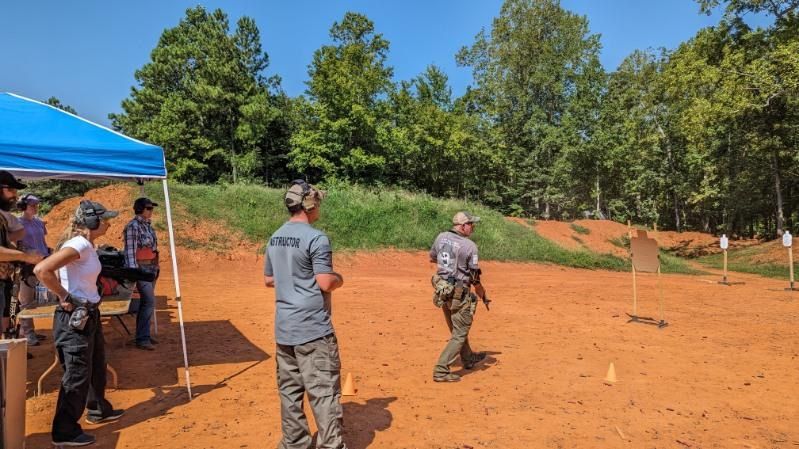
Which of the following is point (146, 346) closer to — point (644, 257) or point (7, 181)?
point (7, 181)

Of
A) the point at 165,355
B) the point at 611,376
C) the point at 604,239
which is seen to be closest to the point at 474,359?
the point at 611,376

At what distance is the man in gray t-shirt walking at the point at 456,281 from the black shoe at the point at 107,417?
326 centimetres

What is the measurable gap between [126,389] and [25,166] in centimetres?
250

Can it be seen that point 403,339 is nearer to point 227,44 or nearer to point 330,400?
point 330,400

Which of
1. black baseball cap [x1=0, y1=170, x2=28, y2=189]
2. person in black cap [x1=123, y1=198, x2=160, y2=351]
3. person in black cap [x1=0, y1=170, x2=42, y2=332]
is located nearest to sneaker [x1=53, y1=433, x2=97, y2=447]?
person in black cap [x1=0, y1=170, x2=42, y2=332]

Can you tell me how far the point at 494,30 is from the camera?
42.9m

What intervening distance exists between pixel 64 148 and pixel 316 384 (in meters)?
3.53

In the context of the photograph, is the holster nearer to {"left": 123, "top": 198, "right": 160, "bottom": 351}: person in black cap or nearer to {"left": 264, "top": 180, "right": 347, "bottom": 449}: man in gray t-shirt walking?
{"left": 264, "top": 180, "right": 347, "bottom": 449}: man in gray t-shirt walking

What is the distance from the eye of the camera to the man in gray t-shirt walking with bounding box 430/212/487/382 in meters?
5.52

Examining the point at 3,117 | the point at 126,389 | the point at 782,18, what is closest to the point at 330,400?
the point at 126,389

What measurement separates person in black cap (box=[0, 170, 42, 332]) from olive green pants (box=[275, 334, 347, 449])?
2313mm

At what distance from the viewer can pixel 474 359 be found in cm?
634

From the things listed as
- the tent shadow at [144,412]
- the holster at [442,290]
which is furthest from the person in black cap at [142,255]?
the holster at [442,290]

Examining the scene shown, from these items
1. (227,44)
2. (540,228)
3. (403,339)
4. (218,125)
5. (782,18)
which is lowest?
(403,339)
